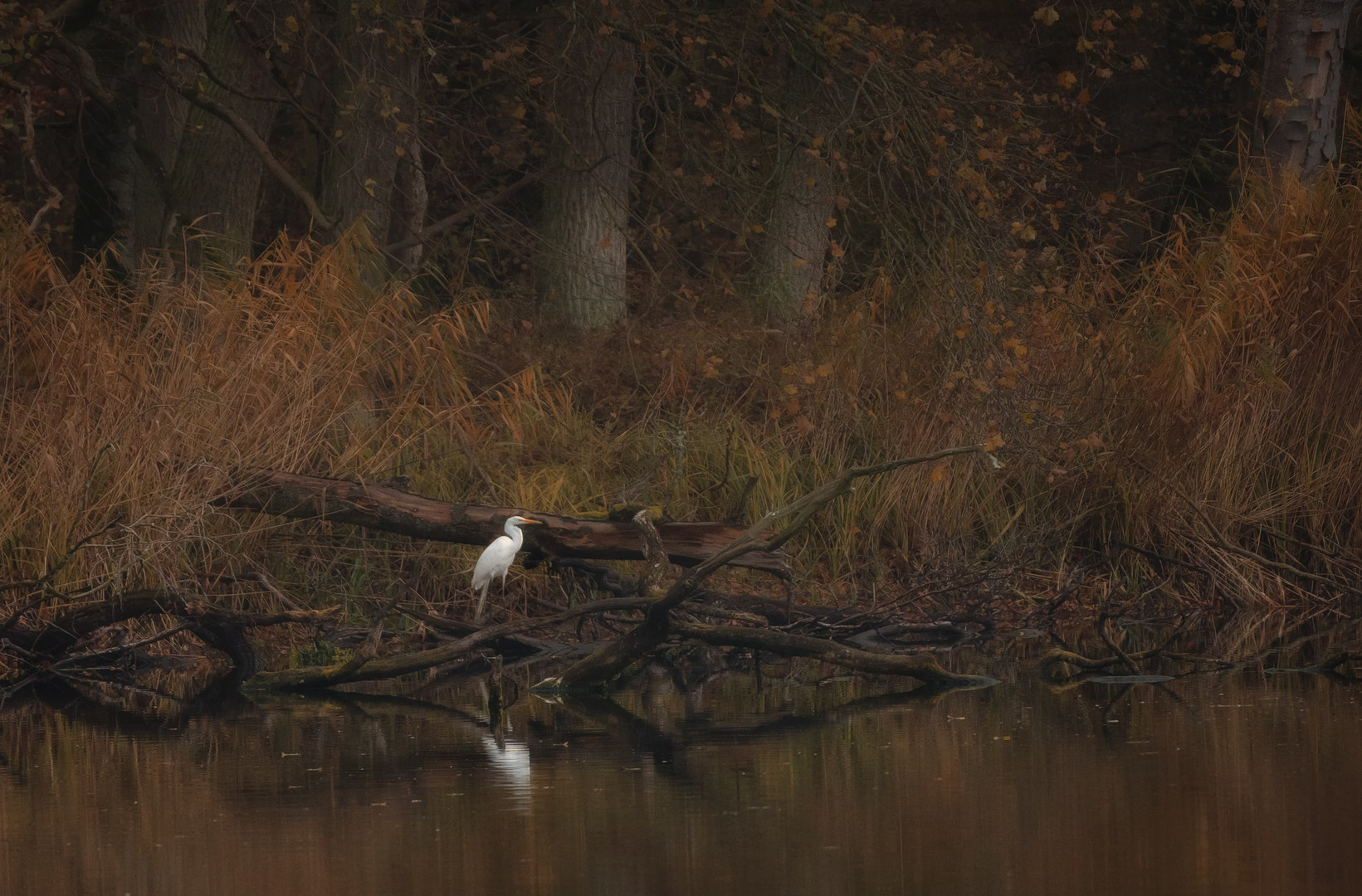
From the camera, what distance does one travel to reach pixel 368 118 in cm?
1247

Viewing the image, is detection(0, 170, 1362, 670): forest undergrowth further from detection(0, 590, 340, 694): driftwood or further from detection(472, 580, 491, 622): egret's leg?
detection(472, 580, 491, 622): egret's leg

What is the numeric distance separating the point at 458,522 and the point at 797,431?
2.89 metres

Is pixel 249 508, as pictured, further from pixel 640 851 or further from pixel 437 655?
pixel 640 851

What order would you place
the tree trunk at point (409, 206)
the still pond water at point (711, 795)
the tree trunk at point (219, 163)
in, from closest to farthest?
1. the still pond water at point (711, 795)
2. the tree trunk at point (409, 206)
3. the tree trunk at point (219, 163)

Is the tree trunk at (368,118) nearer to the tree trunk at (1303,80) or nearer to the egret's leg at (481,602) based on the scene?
the egret's leg at (481,602)

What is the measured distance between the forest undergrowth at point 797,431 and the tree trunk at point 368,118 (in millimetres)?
643

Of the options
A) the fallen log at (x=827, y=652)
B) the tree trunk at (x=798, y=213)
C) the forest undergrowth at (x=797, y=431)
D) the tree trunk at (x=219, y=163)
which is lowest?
the fallen log at (x=827, y=652)

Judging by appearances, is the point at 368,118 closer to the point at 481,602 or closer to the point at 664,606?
the point at 481,602

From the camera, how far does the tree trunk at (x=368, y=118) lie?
10727 millimetres

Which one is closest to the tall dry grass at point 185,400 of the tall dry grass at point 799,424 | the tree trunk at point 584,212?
the tall dry grass at point 799,424

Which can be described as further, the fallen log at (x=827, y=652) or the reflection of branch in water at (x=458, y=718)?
the fallen log at (x=827, y=652)

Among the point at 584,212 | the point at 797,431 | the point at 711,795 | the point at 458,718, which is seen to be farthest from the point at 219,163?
the point at 711,795

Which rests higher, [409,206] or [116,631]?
[409,206]

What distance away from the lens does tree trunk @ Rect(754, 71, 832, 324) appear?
951cm
